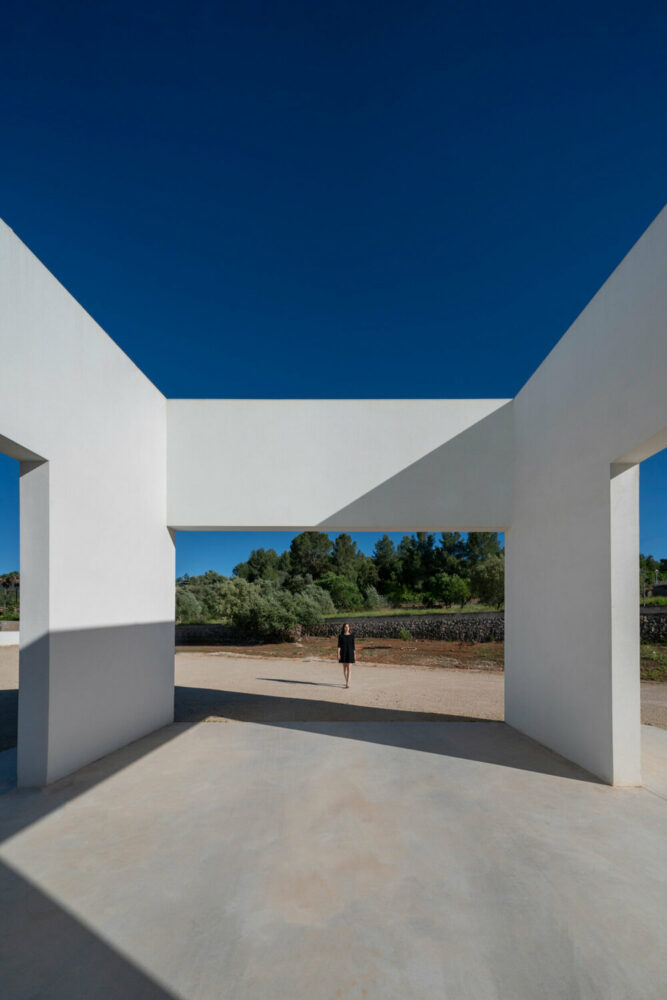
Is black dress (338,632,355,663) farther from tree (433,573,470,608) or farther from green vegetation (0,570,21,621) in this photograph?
green vegetation (0,570,21,621)

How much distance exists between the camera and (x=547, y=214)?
1098cm

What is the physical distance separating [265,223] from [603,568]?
34.7 feet

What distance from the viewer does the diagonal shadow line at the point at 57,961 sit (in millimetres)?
1982

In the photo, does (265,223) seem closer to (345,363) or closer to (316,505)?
(345,363)

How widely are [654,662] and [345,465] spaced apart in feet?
39.2

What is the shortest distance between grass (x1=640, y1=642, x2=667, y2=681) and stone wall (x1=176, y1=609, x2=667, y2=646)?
34.3 inches

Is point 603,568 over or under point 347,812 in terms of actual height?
over

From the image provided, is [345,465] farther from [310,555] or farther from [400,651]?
[310,555]

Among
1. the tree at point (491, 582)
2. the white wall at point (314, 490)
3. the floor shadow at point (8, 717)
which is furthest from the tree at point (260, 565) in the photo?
the white wall at point (314, 490)

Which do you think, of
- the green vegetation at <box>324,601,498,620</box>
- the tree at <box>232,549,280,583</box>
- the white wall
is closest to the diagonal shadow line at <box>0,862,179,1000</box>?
the white wall

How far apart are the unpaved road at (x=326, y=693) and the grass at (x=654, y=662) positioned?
900 mm

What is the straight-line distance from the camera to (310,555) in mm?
34031

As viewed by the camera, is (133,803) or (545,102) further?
(545,102)

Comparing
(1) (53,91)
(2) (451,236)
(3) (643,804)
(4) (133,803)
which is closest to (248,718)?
(4) (133,803)
